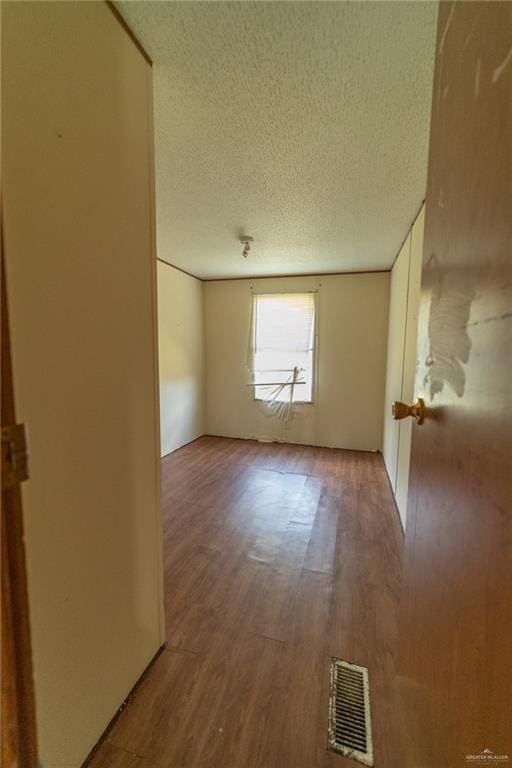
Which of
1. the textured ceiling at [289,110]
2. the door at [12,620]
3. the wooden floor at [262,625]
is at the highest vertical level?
the textured ceiling at [289,110]

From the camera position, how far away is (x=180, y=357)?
4168 mm

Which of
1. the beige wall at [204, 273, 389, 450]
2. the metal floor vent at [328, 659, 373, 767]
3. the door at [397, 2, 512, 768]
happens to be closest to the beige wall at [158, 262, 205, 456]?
the beige wall at [204, 273, 389, 450]

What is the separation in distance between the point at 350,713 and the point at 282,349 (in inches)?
148

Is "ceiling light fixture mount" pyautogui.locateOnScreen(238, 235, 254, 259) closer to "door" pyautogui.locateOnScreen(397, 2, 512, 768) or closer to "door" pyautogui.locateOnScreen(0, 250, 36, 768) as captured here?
"door" pyautogui.locateOnScreen(397, 2, 512, 768)

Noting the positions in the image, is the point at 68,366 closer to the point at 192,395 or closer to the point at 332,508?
the point at 332,508

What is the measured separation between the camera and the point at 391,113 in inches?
53.2

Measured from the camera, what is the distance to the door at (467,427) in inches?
17.5

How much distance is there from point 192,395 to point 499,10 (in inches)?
170

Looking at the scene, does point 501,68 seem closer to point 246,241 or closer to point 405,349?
point 405,349

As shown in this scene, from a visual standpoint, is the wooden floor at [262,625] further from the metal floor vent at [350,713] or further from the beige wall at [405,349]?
the beige wall at [405,349]

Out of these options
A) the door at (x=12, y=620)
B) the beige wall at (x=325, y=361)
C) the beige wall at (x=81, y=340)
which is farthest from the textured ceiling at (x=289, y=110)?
the beige wall at (x=325, y=361)

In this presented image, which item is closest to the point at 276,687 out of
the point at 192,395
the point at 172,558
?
the point at 172,558

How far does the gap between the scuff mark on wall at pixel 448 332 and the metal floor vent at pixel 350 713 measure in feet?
3.96

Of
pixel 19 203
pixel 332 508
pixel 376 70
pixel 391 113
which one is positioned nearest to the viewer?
pixel 19 203
